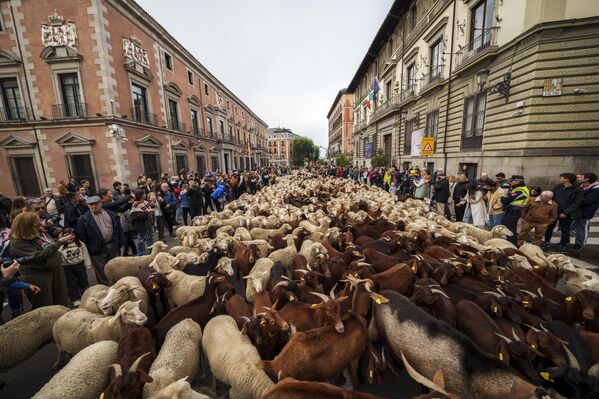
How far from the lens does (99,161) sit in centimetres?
1750

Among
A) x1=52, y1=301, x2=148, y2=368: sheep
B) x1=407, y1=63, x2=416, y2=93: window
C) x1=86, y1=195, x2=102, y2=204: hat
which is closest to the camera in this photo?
x1=52, y1=301, x2=148, y2=368: sheep

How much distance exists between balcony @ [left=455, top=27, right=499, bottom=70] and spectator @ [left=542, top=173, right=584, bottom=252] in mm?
9060

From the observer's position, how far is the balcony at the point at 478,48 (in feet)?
40.6

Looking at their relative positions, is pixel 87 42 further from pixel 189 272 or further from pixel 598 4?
pixel 598 4

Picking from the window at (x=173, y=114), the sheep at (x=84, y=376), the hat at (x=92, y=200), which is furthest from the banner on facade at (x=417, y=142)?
the window at (x=173, y=114)

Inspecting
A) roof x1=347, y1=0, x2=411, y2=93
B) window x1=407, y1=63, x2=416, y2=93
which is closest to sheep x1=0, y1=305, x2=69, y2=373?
window x1=407, y1=63, x2=416, y2=93

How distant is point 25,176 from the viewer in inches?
726

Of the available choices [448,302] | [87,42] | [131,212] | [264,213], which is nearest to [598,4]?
[448,302]

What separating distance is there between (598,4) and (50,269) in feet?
64.3

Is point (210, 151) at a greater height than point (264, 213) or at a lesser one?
greater

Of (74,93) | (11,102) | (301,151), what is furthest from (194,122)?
(301,151)

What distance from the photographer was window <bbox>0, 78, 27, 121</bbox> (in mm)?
17578

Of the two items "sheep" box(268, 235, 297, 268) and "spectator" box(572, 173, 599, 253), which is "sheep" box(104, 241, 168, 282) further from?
"spectator" box(572, 173, 599, 253)

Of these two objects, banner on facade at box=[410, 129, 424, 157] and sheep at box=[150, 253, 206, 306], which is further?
banner on facade at box=[410, 129, 424, 157]
